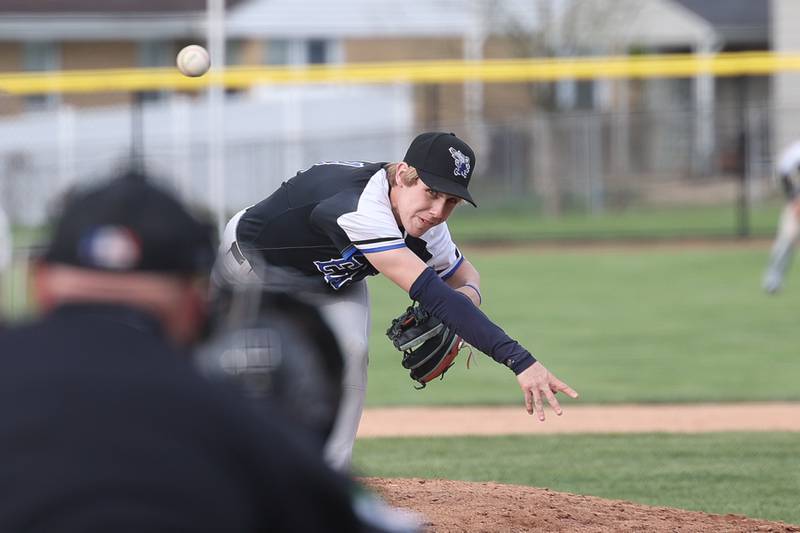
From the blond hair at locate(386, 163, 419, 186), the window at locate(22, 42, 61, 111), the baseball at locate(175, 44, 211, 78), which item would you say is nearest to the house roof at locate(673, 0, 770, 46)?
the window at locate(22, 42, 61, 111)

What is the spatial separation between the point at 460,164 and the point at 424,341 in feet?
2.83

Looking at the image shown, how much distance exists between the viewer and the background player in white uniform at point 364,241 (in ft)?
14.5

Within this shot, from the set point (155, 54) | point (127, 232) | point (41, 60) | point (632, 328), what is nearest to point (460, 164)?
point (127, 232)

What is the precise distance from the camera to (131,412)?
176cm

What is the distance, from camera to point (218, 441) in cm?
176

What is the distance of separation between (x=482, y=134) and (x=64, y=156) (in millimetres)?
8533

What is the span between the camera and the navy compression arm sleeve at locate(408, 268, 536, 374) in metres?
3.97

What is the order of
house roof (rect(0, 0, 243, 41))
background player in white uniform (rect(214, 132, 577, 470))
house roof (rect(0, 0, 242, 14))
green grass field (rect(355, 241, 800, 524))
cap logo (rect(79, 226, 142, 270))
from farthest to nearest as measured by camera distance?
house roof (rect(0, 0, 242, 14)), house roof (rect(0, 0, 243, 41)), green grass field (rect(355, 241, 800, 524)), background player in white uniform (rect(214, 132, 577, 470)), cap logo (rect(79, 226, 142, 270))

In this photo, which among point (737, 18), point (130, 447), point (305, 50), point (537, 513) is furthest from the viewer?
point (737, 18)

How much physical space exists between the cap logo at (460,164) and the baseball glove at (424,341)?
70 centimetres

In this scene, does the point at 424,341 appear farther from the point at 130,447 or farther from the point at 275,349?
the point at 130,447

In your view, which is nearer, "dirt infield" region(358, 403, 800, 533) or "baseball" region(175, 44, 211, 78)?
"dirt infield" region(358, 403, 800, 533)

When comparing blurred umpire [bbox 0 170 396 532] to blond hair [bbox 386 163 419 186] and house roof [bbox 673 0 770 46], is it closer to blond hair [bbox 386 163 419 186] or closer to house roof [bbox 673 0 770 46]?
blond hair [bbox 386 163 419 186]

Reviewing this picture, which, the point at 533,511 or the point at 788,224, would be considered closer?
the point at 533,511
